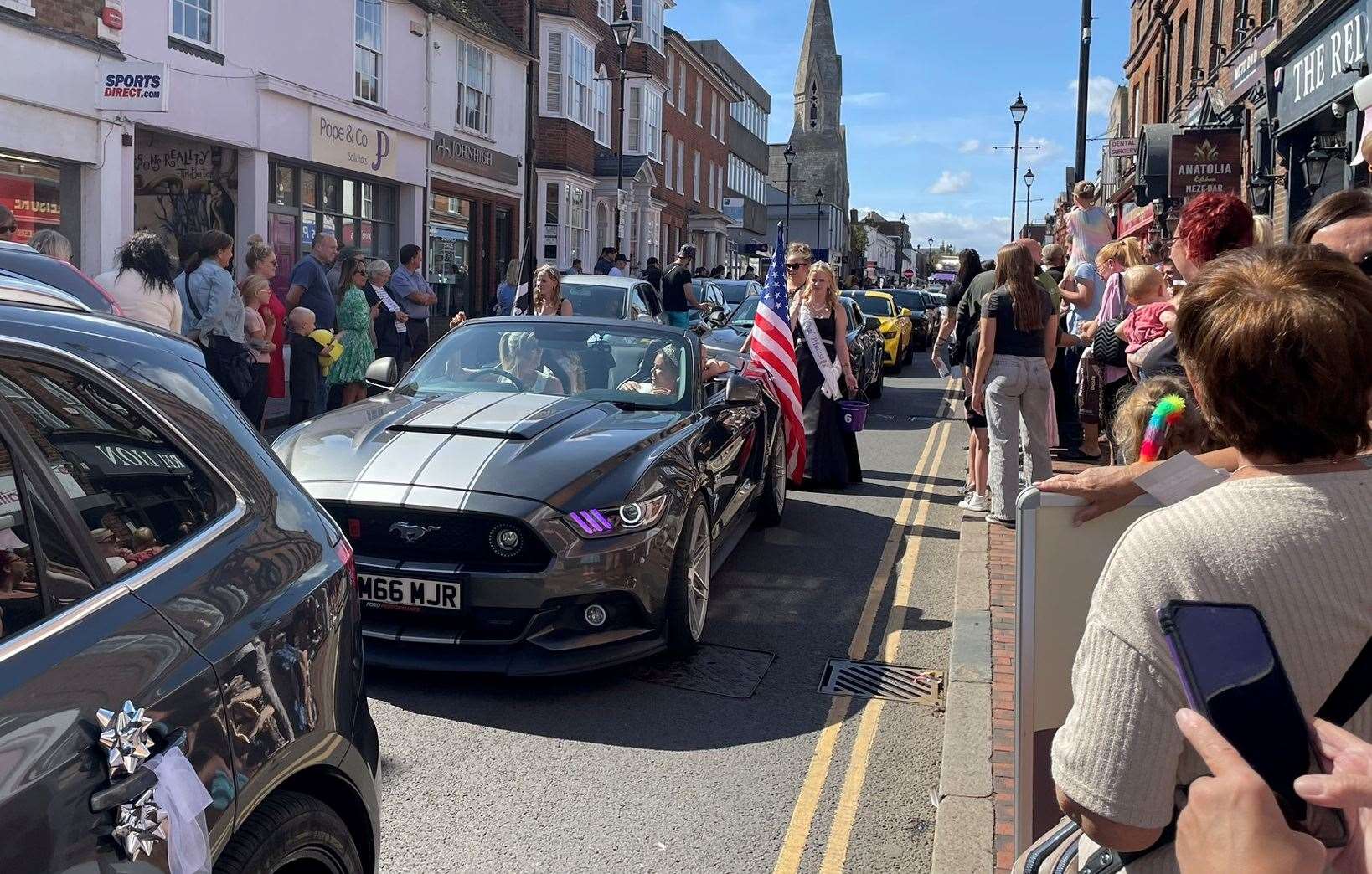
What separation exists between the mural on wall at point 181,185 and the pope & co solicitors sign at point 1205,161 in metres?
12.5

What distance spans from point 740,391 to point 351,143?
15.2 meters

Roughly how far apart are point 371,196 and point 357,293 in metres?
12.2

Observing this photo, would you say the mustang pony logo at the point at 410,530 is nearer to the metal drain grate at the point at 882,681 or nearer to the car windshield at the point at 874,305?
the metal drain grate at the point at 882,681

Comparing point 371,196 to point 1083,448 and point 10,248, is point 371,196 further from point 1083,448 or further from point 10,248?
point 10,248

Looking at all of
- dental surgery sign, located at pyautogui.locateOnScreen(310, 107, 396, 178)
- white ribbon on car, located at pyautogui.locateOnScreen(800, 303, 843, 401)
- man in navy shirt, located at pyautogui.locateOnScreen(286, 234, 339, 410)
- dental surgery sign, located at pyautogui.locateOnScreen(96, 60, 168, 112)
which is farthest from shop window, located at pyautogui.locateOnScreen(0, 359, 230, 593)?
dental surgery sign, located at pyautogui.locateOnScreen(310, 107, 396, 178)

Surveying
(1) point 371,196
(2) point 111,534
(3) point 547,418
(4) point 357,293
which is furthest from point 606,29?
(2) point 111,534

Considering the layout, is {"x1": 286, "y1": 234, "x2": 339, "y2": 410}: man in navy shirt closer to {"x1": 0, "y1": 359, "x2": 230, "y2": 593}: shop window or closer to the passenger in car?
the passenger in car

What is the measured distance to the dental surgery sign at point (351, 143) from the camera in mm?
18984

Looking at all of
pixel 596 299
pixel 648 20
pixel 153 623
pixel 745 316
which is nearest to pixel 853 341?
pixel 596 299

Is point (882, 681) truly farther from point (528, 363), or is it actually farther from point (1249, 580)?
point (1249, 580)

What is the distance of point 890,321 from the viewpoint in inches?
870

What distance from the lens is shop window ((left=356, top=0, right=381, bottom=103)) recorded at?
2023 centimetres

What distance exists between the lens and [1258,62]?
15.4 metres

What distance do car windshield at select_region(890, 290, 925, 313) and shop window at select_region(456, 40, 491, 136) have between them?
10280mm
